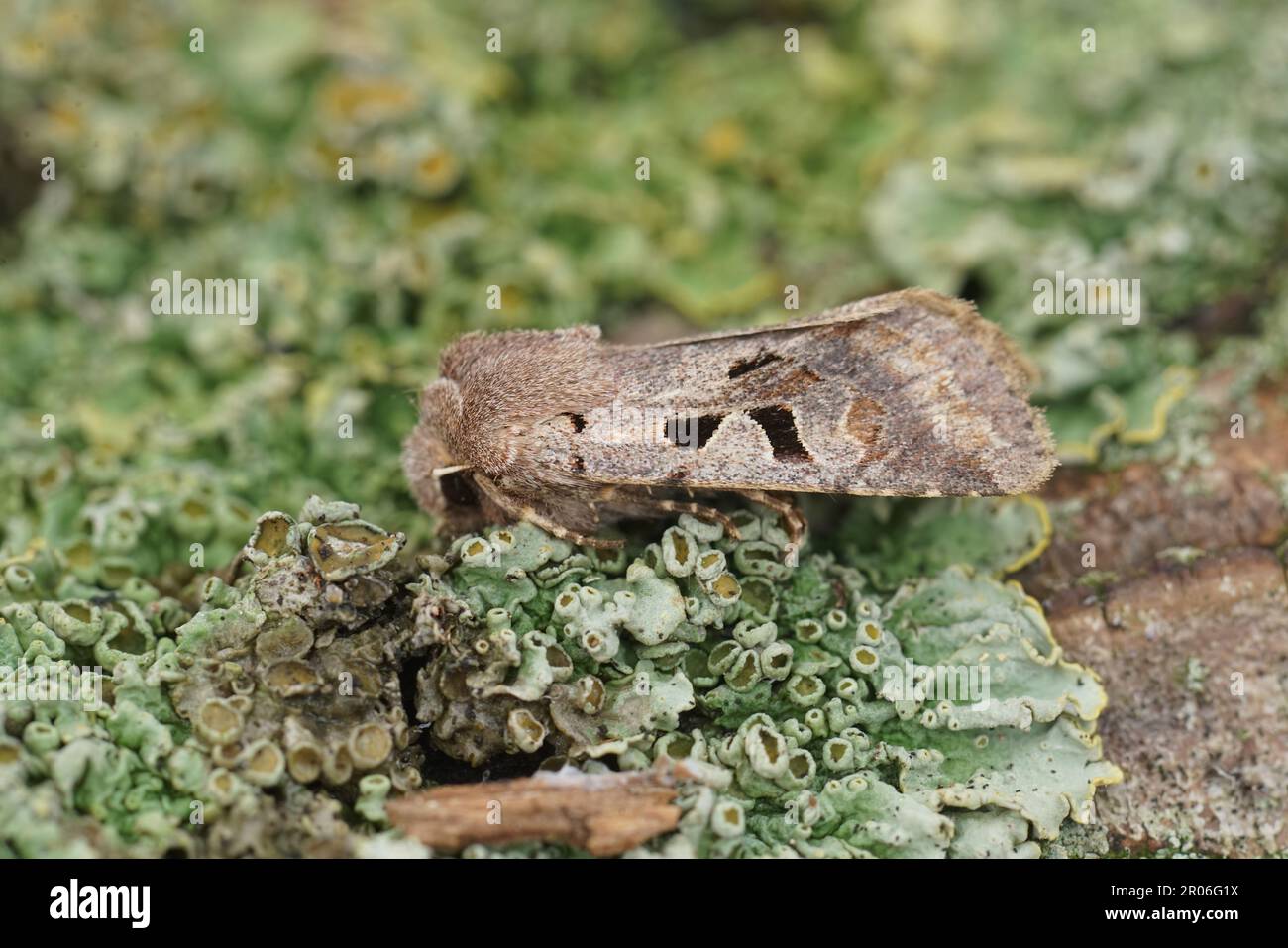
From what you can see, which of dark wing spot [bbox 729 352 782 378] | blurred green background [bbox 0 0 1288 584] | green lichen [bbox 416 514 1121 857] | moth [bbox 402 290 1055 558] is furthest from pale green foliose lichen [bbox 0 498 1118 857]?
blurred green background [bbox 0 0 1288 584]

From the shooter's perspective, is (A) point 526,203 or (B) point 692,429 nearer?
(B) point 692,429

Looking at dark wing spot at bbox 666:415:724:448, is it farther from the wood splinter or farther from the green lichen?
the wood splinter

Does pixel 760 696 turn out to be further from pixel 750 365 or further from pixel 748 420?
pixel 750 365

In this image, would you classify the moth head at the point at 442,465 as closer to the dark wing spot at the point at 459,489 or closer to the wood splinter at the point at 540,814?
the dark wing spot at the point at 459,489

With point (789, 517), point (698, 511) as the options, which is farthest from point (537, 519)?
point (789, 517)

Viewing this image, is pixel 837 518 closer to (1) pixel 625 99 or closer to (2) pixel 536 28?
(1) pixel 625 99

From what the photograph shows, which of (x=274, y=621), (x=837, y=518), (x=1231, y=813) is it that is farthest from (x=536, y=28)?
(x=1231, y=813)

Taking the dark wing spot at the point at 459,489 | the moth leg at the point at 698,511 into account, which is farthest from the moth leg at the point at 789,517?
the dark wing spot at the point at 459,489
